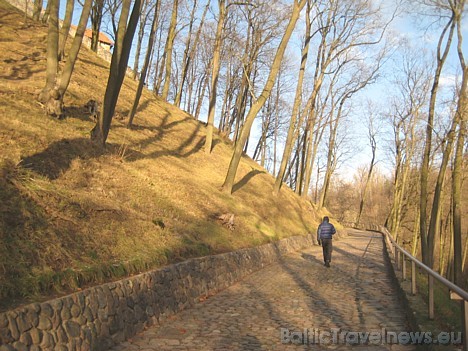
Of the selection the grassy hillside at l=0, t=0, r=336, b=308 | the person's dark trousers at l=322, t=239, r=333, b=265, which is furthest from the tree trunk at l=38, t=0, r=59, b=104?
the person's dark trousers at l=322, t=239, r=333, b=265

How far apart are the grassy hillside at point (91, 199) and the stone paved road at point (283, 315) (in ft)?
4.28

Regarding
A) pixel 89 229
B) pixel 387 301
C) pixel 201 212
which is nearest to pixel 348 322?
pixel 387 301

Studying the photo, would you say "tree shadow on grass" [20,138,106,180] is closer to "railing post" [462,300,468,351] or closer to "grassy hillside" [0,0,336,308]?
"grassy hillside" [0,0,336,308]

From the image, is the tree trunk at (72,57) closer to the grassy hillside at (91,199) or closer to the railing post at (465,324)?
the grassy hillside at (91,199)

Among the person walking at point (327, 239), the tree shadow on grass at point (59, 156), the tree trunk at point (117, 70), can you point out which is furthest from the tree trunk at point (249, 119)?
the tree trunk at point (117, 70)

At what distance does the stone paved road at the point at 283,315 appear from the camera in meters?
6.23

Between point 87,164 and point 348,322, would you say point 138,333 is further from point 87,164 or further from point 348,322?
point 87,164

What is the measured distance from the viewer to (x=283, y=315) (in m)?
7.91

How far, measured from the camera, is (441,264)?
2984 centimetres

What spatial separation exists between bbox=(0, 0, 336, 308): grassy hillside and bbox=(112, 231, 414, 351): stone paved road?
1.31 meters

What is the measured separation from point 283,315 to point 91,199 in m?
4.70

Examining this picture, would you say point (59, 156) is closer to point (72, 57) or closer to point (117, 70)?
point (117, 70)

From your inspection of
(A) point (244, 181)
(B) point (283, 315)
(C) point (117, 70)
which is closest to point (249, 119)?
(A) point (244, 181)

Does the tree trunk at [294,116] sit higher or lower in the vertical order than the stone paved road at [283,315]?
higher
